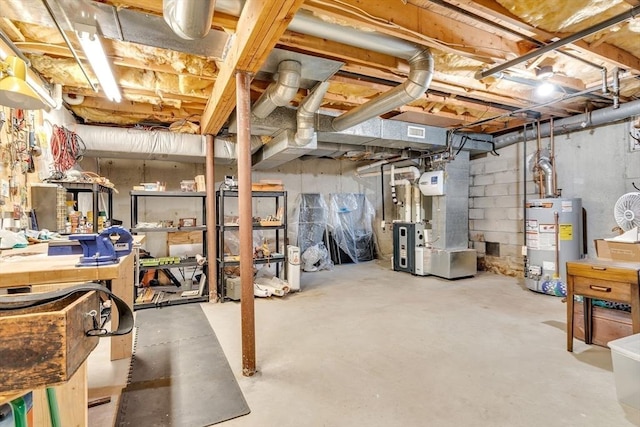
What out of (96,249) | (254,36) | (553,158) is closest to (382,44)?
(254,36)

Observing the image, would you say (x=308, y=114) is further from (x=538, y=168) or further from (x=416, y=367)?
(x=538, y=168)

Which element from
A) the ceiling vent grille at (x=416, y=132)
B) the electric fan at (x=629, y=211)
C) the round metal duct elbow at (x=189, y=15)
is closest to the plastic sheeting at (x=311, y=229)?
the ceiling vent grille at (x=416, y=132)

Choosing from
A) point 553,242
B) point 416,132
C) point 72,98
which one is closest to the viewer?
point 72,98

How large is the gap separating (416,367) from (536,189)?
3971mm

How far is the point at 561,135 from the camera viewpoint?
4.58m

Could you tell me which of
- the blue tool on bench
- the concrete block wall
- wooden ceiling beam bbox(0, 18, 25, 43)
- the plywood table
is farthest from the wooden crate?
the concrete block wall

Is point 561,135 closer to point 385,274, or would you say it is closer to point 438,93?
point 438,93

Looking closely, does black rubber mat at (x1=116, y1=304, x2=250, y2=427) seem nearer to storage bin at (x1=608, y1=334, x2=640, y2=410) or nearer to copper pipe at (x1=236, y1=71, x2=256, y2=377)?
copper pipe at (x1=236, y1=71, x2=256, y2=377)

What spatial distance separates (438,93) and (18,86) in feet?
11.9

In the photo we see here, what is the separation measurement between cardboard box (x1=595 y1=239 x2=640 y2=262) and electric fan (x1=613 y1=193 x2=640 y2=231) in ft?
2.32

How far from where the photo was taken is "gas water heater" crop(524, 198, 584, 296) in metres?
4.11

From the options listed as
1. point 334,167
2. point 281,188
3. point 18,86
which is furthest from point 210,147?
point 334,167

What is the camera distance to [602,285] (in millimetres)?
2279

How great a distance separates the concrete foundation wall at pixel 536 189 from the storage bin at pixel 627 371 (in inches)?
118
